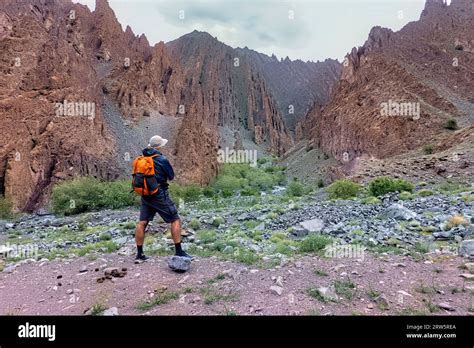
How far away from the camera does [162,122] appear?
5378cm

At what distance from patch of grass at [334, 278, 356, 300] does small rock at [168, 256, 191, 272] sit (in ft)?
8.55

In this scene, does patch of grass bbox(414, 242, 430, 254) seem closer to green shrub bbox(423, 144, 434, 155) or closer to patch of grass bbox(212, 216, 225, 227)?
patch of grass bbox(212, 216, 225, 227)

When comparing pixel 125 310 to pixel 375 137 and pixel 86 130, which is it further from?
pixel 375 137

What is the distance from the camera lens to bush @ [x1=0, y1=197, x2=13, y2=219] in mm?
22219

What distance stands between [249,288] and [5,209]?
81.1 feet

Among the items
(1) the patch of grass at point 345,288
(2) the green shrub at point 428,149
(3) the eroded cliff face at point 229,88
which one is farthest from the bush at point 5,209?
(3) the eroded cliff face at point 229,88

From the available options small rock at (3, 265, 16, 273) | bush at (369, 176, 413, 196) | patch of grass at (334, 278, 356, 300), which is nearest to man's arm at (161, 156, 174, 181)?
patch of grass at (334, 278, 356, 300)

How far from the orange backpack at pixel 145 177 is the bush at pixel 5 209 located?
73.8 ft

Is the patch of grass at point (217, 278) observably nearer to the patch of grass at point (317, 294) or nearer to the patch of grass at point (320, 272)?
the patch of grass at point (317, 294)

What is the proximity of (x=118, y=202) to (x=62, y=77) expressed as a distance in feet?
55.8

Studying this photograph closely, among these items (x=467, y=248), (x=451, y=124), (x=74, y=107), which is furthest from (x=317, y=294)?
(x=451, y=124)

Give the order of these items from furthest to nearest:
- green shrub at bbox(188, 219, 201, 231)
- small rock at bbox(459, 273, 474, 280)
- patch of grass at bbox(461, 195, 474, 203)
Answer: green shrub at bbox(188, 219, 201, 231), patch of grass at bbox(461, 195, 474, 203), small rock at bbox(459, 273, 474, 280)

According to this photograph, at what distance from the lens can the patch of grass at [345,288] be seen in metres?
4.48

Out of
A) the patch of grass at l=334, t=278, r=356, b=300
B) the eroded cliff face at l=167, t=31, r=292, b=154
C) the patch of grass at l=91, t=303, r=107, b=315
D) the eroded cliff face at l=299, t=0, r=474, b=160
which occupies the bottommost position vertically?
the patch of grass at l=91, t=303, r=107, b=315
